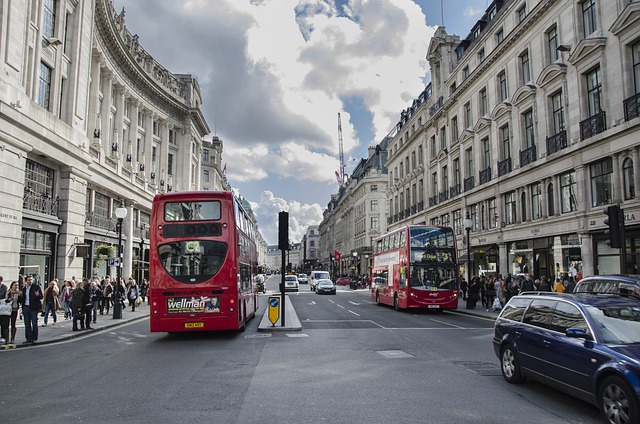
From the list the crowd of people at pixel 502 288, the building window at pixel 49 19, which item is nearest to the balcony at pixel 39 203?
the building window at pixel 49 19

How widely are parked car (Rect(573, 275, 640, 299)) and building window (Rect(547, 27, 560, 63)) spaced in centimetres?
1687

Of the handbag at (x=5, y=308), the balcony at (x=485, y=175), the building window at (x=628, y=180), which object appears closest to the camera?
the handbag at (x=5, y=308)

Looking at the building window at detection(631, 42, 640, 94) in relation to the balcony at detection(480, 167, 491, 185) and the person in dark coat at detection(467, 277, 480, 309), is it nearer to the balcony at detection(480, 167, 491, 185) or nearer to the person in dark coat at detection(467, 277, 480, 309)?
the person in dark coat at detection(467, 277, 480, 309)

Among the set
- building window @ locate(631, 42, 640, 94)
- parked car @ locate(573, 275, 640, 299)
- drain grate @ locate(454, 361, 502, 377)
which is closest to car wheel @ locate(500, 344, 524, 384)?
drain grate @ locate(454, 361, 502, 377)

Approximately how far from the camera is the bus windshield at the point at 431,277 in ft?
76.8

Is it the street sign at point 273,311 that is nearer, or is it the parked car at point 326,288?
the street sign at point 273,311

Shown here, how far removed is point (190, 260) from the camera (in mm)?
14172

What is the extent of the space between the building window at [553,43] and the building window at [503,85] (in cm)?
515

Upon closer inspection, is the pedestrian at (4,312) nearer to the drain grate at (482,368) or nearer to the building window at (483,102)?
the drain grate at (482,368)

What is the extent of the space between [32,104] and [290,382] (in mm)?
19778

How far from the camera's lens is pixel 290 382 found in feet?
28.3

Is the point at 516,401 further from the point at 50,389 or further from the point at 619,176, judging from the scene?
the point at 619,176

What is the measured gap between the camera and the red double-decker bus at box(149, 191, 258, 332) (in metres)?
14.1

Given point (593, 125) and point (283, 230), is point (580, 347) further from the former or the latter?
point (593, 125)
